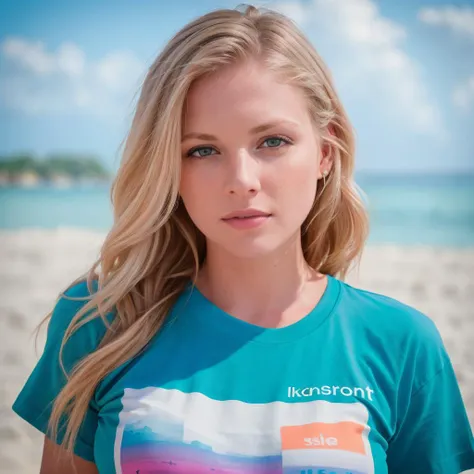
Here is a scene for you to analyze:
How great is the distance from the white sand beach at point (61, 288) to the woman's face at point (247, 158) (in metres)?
0.61

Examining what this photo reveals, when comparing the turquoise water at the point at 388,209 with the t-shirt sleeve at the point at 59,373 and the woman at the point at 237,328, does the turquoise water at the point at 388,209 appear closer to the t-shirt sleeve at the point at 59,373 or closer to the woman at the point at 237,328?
the woman at the point at 237,328

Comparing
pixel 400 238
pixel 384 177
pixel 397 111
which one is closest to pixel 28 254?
pixel 400 238

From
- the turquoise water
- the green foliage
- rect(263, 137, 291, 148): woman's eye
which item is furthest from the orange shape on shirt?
the green foliage

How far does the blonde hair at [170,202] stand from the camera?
1.86m

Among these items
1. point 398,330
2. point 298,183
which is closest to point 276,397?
point 398,330

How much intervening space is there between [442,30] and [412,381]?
3269cm

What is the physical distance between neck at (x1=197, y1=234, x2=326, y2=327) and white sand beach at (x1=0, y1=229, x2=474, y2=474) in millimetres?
376

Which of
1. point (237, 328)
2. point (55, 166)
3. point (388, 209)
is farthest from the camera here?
point (55, 166)

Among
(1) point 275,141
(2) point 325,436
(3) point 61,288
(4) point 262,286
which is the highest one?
(3) point 61,288

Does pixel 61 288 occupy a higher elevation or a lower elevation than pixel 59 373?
higher

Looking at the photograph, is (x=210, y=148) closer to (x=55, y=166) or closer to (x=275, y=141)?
(x=275, y=141)

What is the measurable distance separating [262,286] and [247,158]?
1.30ft

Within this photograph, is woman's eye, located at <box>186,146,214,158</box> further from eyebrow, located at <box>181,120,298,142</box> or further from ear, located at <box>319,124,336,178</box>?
ear, located at <box>319,124,336,178</box>

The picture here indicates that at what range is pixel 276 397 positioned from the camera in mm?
1746
